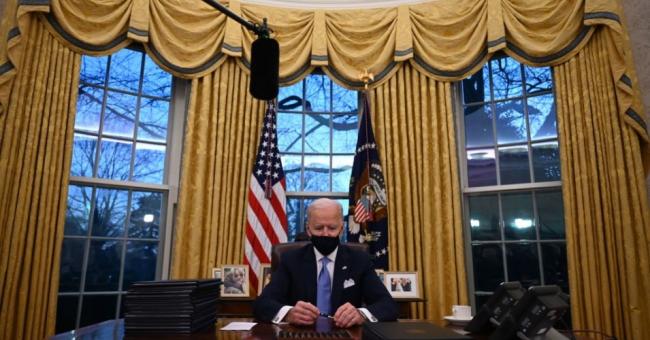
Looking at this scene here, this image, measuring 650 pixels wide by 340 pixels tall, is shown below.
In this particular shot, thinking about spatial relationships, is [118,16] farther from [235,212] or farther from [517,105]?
[517,105]

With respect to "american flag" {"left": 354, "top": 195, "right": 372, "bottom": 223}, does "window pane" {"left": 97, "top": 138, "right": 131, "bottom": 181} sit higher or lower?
higher

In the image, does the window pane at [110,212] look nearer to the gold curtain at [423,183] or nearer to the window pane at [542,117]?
the gold curtain at [423,183]

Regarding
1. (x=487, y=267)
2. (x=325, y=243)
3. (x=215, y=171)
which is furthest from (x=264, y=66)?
(x=487, y=267)

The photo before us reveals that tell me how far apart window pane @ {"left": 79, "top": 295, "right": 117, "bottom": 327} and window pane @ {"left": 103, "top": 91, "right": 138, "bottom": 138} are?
1.32 metres

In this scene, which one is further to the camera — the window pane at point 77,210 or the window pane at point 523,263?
the window pane at point 523,263

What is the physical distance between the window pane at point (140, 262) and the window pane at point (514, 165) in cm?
303

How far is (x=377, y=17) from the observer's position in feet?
13.4

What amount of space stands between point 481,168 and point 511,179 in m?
0.26

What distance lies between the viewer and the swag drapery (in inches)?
121

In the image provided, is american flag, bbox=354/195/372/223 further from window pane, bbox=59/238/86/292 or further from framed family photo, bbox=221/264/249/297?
window pane, bbox=59/238/86/292

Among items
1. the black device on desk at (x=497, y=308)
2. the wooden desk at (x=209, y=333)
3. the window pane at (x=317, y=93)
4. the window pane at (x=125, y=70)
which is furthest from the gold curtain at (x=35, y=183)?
the black device on desk at (x=497, y=308)

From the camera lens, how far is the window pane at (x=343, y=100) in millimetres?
4285

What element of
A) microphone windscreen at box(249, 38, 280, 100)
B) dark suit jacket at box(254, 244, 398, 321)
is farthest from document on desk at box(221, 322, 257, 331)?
microphone windscreen at box(249, 38, 280, 100)

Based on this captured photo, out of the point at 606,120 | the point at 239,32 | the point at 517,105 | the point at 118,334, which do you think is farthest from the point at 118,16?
the point at 606,120
